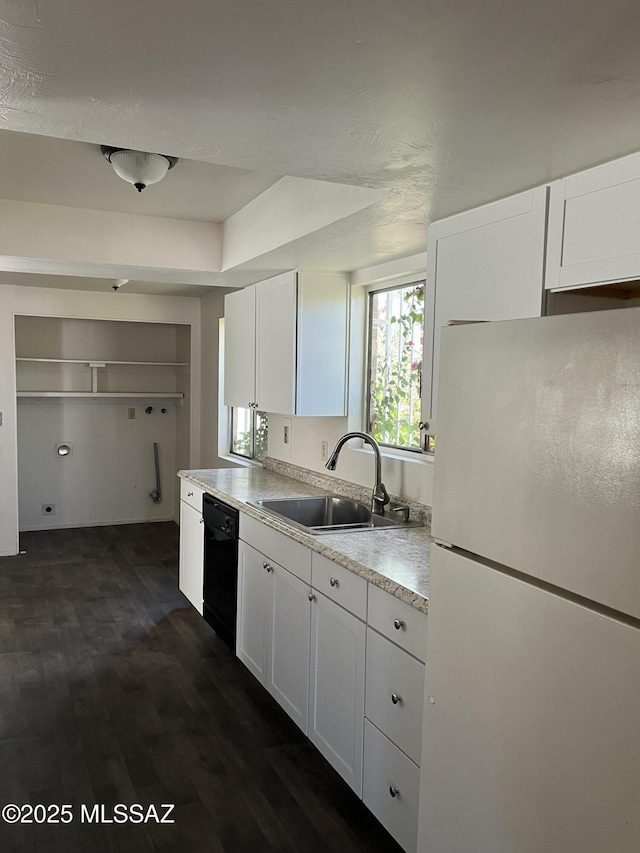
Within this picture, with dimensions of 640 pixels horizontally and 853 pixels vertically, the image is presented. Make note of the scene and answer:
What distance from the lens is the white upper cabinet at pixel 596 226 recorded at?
5.43 feet

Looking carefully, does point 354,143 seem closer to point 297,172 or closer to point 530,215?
point 297,172

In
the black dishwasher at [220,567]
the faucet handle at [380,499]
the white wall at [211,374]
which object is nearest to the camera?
the faucet handle at [380,499]

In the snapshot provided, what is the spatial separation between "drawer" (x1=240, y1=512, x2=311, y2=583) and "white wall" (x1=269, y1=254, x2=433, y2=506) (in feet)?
2.10

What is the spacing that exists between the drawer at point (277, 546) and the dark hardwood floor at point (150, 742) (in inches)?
29.0

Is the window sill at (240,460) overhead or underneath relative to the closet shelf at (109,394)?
underneath

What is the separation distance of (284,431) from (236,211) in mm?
1562

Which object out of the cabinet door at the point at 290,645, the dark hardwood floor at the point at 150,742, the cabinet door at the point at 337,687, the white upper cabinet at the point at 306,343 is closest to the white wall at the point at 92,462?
the dark hardwood floor at the point at 150,742

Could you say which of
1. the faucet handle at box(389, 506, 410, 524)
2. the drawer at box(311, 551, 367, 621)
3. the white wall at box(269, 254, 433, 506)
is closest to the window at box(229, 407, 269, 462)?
the white wall at box(269, 254, 433, 506)

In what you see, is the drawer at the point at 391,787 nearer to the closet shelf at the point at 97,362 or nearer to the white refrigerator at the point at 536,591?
the white refrigerator at the point at 536,591

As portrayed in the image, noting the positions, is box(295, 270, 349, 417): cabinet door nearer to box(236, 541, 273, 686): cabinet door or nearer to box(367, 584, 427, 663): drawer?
box(236, 541, 273, 686): cabinet door

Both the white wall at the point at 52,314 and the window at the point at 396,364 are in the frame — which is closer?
the window at the point at 396,364

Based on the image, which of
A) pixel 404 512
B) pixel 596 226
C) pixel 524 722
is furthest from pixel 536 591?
pixel 404 512

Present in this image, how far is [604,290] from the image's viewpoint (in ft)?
6.35

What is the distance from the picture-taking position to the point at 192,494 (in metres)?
4.33
